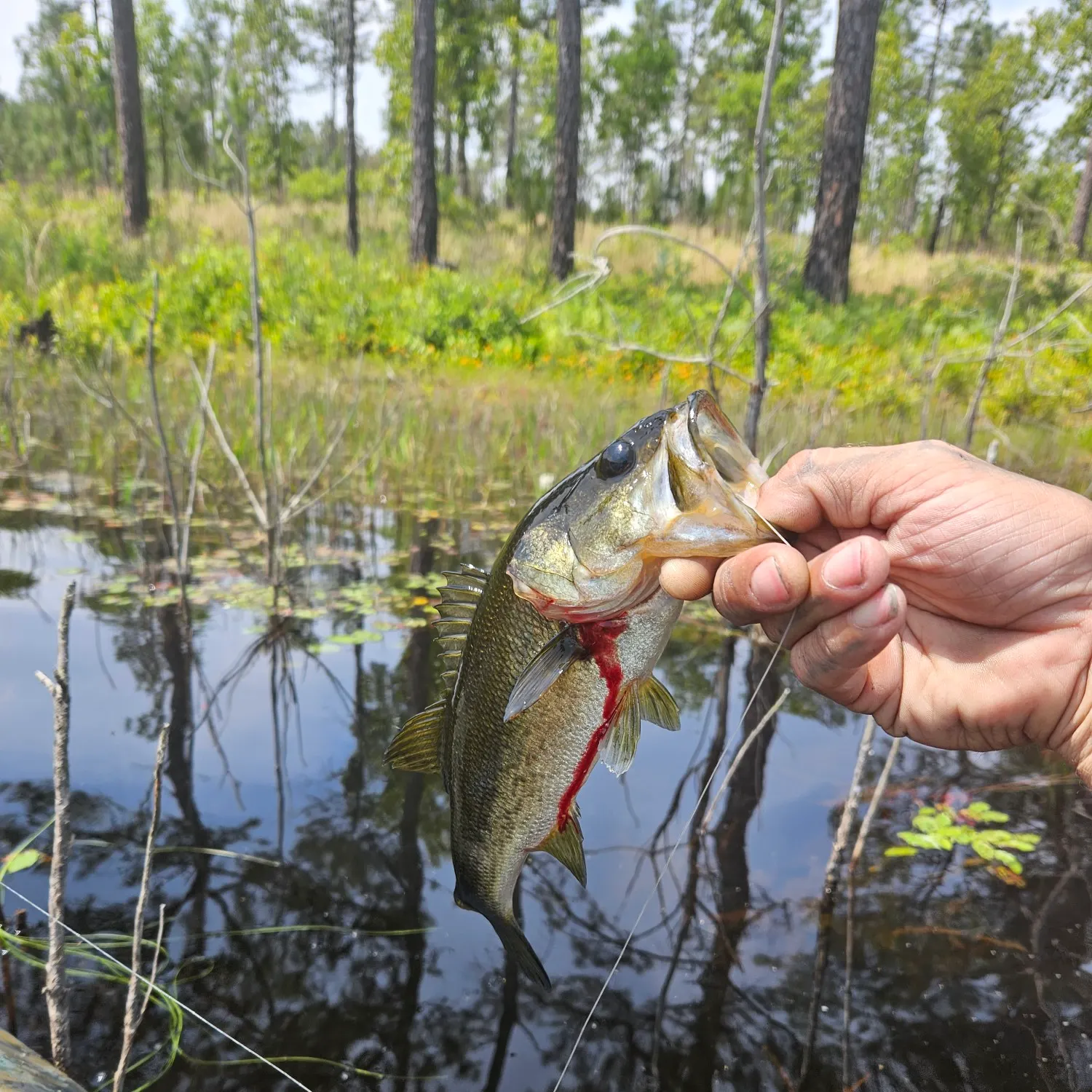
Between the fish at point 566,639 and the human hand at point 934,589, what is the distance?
11 centimetres

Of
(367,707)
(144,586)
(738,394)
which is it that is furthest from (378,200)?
(367,707)

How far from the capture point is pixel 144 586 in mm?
4824

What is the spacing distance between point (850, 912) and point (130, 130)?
18594mm

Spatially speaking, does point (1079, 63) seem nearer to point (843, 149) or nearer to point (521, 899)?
point (843, 149)

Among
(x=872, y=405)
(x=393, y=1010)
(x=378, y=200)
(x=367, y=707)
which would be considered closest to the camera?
Result: (x=393, y=1010)

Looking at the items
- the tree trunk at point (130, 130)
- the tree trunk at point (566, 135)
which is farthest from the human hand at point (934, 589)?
the tree trunk at point (130, 130)

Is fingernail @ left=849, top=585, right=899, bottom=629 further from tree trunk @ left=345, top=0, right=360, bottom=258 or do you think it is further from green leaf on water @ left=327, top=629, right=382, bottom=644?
tree trunk @ left=345, top=0, right=360, bottom=258

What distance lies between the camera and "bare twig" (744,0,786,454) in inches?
87.3

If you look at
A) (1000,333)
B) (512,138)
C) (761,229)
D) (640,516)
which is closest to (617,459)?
(640,516)

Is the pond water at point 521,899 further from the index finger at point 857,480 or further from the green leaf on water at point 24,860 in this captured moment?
the index finger at point 857,480

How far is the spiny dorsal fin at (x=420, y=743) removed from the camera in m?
1.50

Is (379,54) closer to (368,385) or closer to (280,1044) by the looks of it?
(368,385)

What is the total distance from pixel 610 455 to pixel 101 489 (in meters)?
6.66

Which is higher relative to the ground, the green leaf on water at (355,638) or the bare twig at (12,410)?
the bare twig at (12,410)
